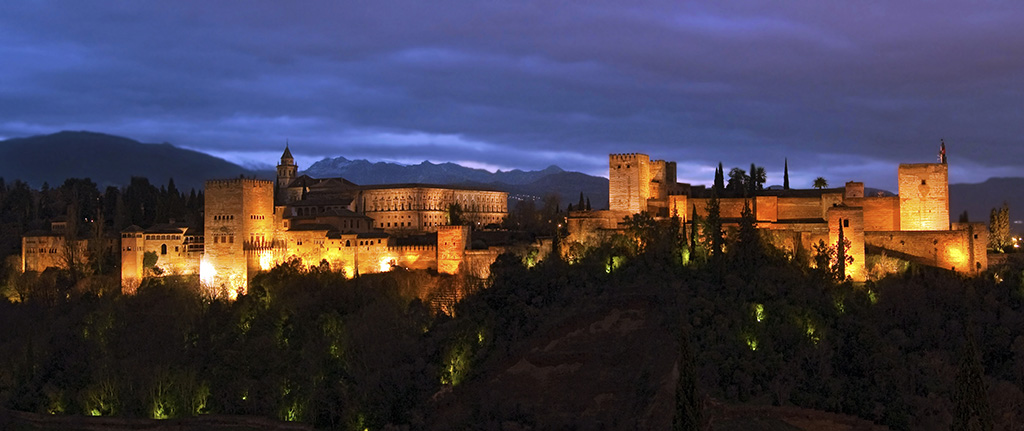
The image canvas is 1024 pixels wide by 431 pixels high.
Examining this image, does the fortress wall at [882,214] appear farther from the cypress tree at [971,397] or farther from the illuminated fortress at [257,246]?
the cypress tree at [971,397]

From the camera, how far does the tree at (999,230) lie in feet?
169

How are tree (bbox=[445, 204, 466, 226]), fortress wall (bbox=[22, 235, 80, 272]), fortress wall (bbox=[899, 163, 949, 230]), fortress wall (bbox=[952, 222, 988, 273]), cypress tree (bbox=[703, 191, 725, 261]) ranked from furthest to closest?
tree (bbox=[445, 204, 466, 226]), fortress wall (bbox=[22, 235, 80, 272]), fortress wall (bbox=[899, 163, 949, 230]), cypress tree (bbox=[703, 191, 725, 261]), fortress wall (bbox=[952, 222, 988, 273])

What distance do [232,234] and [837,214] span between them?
97.3 ft

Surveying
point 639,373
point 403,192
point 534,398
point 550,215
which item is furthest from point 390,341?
point 550,215

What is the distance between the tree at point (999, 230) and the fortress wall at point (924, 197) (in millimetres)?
4046

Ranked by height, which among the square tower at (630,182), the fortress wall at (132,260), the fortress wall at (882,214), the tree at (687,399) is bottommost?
the tree at (687,399)

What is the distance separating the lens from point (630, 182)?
54375 millimetres

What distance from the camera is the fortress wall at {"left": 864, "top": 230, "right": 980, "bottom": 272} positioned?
4572 centimetres

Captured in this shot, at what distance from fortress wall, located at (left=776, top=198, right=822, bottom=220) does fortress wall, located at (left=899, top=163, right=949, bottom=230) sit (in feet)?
13.1

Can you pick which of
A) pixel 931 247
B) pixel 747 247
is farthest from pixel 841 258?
pixel 931 247

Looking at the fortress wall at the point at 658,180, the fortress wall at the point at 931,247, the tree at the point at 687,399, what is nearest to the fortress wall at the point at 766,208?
the fortress wall at the point at 931,247

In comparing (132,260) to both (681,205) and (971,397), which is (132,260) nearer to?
(681,205)

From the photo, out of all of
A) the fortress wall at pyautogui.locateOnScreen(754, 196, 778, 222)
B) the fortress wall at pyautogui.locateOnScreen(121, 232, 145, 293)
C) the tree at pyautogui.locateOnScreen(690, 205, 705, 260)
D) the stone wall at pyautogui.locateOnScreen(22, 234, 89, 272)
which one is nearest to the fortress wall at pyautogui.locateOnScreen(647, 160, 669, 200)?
the fortress wall at pyautogui.locateOnScreen(754, 196, 778, 222)

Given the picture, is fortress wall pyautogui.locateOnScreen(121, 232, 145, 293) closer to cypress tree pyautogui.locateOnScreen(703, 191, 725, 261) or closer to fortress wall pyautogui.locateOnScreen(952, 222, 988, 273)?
cypress tree pyautogui.locateOnScreen(703, 191, 725, 261)
